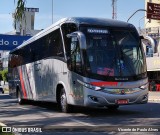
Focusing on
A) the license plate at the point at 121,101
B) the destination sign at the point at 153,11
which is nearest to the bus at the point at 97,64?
the license plate at the point at 121,101

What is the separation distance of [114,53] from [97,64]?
0.76 m

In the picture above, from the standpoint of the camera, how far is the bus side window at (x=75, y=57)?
46.6 feet

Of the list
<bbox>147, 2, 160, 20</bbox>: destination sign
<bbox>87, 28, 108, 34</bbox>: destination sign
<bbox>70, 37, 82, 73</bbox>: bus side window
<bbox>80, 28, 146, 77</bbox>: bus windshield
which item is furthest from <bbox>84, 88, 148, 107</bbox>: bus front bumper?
<bbox>147, 2, 160, 20</bbox>: destination sign

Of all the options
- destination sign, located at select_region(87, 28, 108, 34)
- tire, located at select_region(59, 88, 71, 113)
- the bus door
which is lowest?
tire, located at select_region(59, 88, 71, 113)

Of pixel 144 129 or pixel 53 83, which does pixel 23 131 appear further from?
pixel 53 83

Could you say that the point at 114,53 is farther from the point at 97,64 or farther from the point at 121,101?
the point at 121,101

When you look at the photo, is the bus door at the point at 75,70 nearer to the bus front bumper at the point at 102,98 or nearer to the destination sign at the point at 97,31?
the bus front bumper at the point at 102,98

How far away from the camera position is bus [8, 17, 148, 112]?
13.8 m

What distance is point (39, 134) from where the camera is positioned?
1033 centimetres

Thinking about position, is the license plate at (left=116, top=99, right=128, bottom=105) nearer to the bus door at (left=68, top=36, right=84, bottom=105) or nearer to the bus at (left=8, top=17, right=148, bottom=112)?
the bus at (left=8, top=17, right=148, bottom=112)

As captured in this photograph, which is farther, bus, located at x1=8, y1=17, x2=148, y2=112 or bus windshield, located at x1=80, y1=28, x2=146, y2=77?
bus windshield, located at x1=80, y1=28, x2=146, y2=77

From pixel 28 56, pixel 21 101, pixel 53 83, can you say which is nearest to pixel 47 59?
pixel 53 83

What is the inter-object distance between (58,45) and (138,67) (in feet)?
10.9

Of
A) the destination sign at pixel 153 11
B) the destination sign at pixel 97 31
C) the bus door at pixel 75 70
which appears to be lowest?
the bus door at pixel 75 70
